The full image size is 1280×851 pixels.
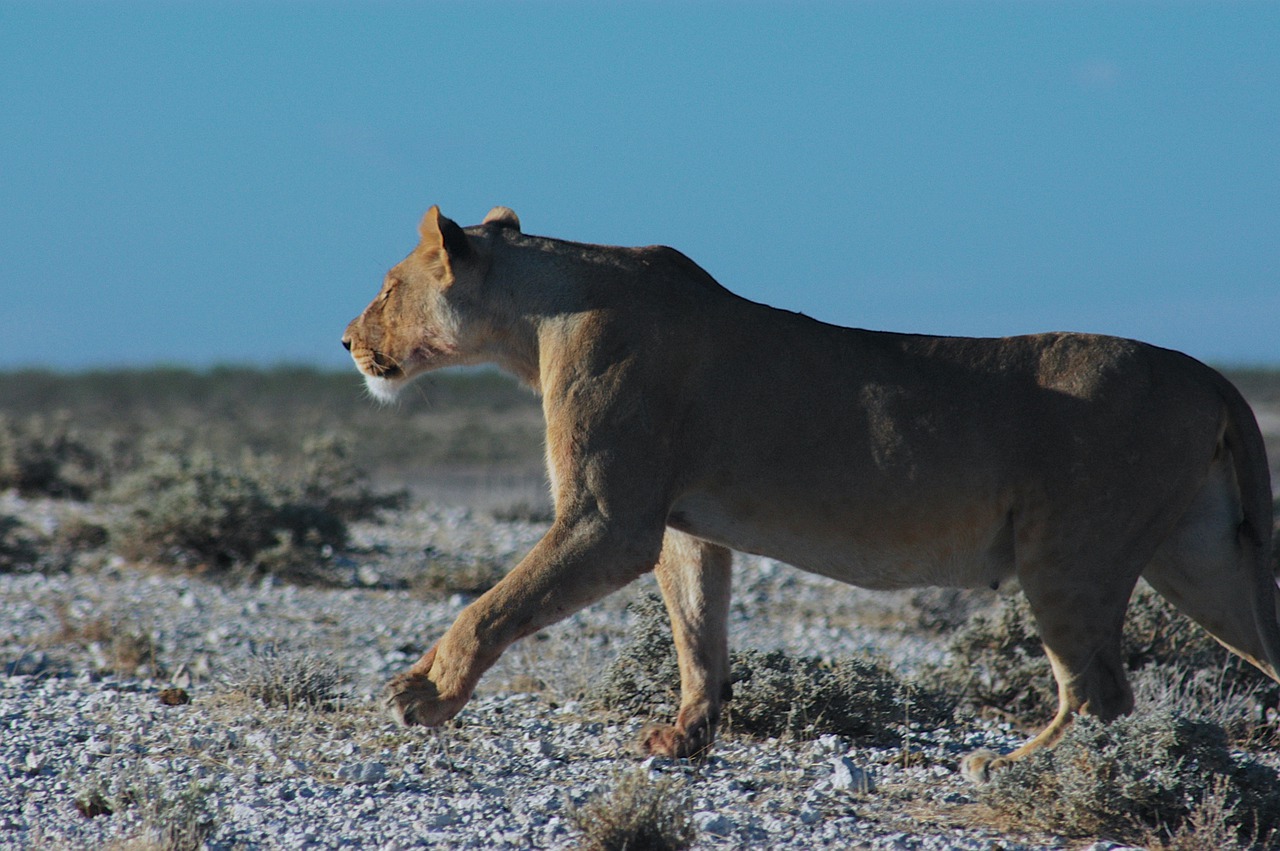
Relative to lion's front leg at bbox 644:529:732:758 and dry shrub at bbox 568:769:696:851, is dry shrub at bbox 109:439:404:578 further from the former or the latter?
dry shrub at bbox 568:769:696:851

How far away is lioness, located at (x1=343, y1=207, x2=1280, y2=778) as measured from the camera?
6.04m

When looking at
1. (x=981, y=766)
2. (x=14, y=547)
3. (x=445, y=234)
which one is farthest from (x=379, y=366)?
(x=14, y=547)

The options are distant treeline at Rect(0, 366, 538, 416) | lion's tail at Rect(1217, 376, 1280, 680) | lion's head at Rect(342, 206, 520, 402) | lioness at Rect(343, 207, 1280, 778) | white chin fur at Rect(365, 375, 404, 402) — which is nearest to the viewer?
lioness at Rect(343, 207, 1280, 778)

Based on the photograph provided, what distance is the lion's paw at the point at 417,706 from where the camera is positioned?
19.2 ft

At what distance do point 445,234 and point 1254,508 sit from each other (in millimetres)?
3680

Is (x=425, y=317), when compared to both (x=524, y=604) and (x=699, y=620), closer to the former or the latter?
(x=524, y=604)

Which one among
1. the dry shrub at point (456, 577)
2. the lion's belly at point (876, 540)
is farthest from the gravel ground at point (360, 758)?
the dry shrub at point (456, 577)

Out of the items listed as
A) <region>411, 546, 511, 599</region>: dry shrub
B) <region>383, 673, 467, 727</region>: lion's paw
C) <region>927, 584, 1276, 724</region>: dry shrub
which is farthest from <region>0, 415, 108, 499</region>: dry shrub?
<region>383, 673, 467, 727</region>: lion's paw

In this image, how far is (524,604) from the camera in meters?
5.91

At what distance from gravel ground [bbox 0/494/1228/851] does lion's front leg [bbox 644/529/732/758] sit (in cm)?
24

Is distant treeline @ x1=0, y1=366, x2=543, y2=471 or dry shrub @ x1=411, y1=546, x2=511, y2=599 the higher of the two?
distant treeline @ x1=0, y1=366, x2=543, y2=471

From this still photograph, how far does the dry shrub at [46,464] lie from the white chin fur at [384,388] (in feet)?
48.6

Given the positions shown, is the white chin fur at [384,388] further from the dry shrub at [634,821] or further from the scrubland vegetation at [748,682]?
the dry shrub at [634,821]

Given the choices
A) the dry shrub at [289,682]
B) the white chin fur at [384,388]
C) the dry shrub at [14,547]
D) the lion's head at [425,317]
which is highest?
the lion's head at [425,317]
